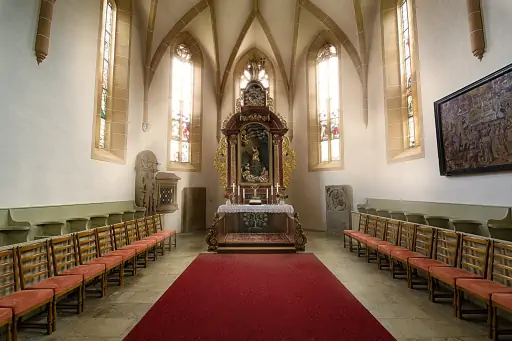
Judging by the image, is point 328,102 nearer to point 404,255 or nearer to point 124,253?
point 404,255

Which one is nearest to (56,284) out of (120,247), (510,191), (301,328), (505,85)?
(120,247)

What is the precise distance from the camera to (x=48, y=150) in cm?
552

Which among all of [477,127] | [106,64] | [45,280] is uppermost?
[106,64]

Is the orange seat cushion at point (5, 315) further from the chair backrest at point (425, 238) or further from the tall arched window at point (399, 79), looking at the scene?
the tall arched window at point (399, 79)

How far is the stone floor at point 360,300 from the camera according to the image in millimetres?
3141

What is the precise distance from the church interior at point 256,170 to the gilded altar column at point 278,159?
0.17ft

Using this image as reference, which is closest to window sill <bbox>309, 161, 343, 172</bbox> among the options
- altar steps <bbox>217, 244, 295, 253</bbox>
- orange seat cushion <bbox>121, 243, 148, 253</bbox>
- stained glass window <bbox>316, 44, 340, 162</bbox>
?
stained glass window <bbox>316, 44, 340, 162</bbox>

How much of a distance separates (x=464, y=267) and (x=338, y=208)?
6.30 m

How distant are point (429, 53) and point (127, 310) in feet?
26.6

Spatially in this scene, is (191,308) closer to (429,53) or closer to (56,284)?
(56,284)

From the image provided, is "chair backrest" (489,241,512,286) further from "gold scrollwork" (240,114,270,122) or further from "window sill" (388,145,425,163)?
"gold scrollwork" (240,114,270,122)

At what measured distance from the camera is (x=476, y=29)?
4.88 metres

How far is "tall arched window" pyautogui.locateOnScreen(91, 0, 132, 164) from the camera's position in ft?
27.1

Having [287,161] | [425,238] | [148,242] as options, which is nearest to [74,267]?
[148,242]
